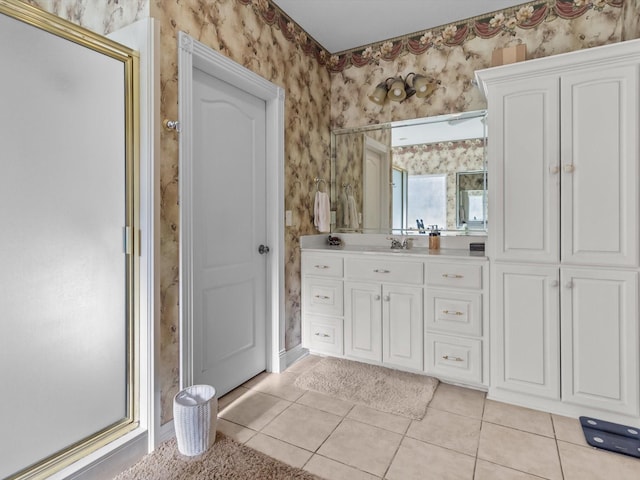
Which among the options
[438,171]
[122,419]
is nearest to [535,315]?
[438,171]

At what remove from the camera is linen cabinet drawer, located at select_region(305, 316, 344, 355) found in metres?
2.80

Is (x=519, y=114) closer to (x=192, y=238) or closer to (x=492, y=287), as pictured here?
(x=492, y=287)

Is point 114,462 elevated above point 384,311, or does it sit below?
below

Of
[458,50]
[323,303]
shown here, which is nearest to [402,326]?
[323,303]

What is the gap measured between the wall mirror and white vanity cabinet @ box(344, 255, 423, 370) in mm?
609

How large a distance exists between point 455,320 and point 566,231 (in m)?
0.84

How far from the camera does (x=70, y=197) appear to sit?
4.95 ft

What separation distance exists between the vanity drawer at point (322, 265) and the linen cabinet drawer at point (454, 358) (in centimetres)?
83

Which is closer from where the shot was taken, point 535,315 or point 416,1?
point 535,315

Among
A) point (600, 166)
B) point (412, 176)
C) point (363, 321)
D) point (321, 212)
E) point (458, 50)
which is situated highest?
point (458, 50)

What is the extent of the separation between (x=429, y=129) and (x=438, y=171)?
1.17 feet

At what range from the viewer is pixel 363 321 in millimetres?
2693

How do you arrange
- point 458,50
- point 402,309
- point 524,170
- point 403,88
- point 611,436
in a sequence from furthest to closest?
point 403,88 < point 458,50 < point 402,309 < point 524,170 < point 611,436

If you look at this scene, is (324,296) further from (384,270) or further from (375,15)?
(375,15)
